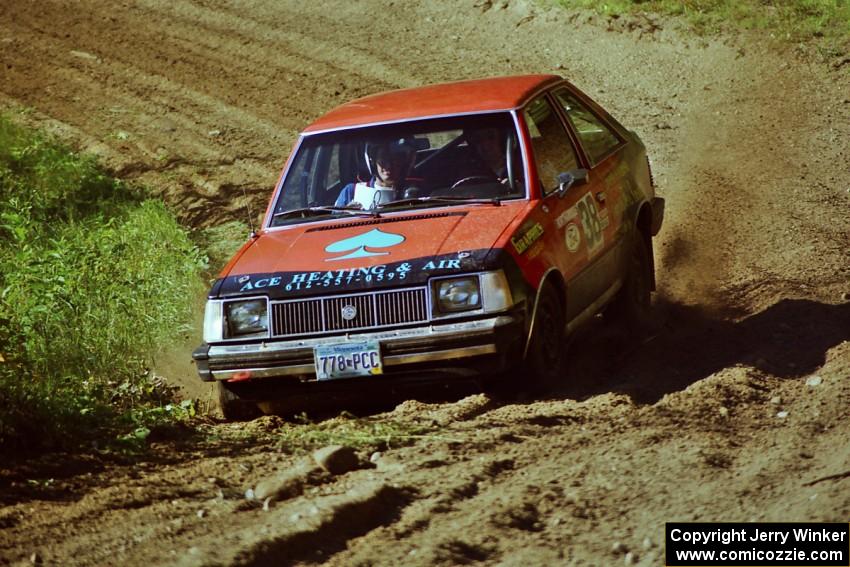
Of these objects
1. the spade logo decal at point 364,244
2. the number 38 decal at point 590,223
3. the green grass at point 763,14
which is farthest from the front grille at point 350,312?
the green grass at point 763,14

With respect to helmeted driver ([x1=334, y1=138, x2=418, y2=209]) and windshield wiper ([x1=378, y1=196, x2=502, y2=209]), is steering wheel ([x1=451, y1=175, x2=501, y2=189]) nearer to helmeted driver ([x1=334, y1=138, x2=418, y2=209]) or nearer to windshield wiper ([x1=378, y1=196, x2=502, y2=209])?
windshield wiper ([x1=378, y1=196, x2=502, y2=209])

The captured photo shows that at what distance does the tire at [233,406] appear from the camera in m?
6.79

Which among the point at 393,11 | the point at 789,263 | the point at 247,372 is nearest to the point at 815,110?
the point at 789,263

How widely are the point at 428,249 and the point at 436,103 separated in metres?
1.35

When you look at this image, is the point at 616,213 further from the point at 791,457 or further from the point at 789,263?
the point at 791,457

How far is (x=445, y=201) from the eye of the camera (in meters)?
7.14

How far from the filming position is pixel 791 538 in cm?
448

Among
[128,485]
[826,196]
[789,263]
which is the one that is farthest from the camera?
[826,196]

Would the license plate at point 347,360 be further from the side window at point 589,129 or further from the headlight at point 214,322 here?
the side window at point 589,129

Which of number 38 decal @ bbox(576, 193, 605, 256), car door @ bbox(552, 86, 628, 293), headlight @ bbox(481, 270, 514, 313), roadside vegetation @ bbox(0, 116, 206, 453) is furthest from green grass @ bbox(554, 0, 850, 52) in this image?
headlight @ bbox(481, 270, 514, 313)

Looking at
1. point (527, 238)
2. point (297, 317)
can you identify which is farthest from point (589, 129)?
point (297, 317)

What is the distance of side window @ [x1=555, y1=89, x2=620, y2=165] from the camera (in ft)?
26.6

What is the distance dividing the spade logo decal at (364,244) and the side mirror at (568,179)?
1.00 meters

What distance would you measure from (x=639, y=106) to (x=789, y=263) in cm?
531
